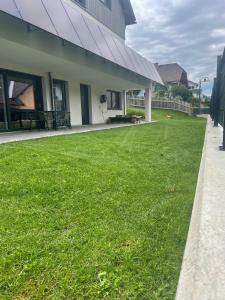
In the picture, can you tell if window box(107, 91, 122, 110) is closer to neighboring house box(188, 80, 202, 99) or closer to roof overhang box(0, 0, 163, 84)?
roof overhang box(0, 0, 163, 84)

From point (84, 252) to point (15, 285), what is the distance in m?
0.47

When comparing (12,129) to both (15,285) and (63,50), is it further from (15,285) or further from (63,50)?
(15,285)

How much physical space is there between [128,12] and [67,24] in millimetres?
13035

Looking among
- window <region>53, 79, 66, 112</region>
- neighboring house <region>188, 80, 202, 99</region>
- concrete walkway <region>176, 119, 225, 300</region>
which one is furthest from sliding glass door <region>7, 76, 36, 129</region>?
neighboring house <region>188, 80, 202, 99</region>

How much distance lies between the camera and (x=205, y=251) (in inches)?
66.1

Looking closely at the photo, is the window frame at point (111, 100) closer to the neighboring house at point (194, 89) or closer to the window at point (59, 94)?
the window at point (59, 94)

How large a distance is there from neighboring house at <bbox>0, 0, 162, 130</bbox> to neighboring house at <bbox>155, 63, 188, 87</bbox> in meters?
37.7

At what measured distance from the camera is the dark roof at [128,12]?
17936 millimetres

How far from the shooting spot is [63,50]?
25.8ft

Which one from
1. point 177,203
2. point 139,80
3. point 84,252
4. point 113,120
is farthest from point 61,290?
point 113,120

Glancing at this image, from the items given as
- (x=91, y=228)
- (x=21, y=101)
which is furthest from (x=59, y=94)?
(x=91, y=228)

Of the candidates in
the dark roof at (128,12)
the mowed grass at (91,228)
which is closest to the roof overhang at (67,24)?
the mowed grass at (91,228)

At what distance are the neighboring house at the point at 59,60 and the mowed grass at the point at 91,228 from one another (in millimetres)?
3755

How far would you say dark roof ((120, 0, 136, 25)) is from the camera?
1794 centimetres
